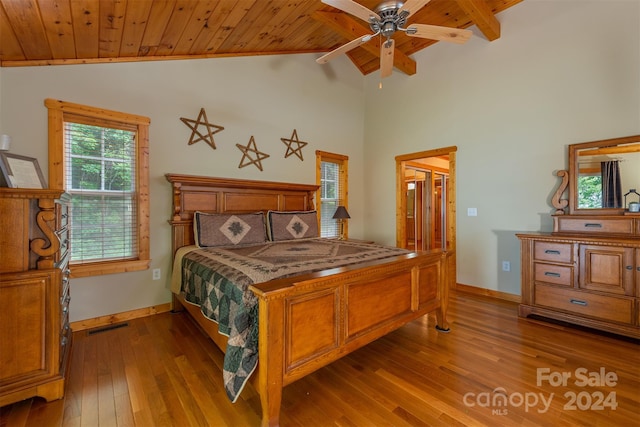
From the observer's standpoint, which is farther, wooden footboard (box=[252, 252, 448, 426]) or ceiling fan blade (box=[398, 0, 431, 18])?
ceiling fan blade (box=[398, 0, 431, 18])

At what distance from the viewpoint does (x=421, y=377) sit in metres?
1.88

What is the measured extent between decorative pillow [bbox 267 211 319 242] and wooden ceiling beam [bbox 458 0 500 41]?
2.99m

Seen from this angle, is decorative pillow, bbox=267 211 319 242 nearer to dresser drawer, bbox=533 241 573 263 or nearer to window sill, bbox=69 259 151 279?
window sill, bbox=69 259 151 279

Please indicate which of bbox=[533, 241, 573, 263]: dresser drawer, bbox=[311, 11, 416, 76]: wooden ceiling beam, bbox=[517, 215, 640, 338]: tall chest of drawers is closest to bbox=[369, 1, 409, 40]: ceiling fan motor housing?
bbox=[311, 11, 416, 76]: wooden ceiling beam

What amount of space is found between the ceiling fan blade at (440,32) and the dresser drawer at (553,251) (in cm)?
212

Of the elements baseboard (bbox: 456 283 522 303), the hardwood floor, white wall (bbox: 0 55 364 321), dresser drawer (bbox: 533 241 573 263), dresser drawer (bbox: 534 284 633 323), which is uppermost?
white wall (bbox: 0 55 364 321)

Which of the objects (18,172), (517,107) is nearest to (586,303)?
(517,107)

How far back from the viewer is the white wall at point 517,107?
9.27 ft

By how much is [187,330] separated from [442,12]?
4800 mm

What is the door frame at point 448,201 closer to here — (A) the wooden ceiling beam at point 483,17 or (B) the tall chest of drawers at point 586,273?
(B) the tall chest of drawers at point 586,273

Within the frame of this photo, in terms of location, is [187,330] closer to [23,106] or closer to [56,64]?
[23,106]

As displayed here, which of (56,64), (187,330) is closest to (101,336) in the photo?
(187,330)

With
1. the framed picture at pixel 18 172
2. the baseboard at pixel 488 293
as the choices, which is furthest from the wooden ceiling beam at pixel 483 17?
the framed picture at pixel 18 172

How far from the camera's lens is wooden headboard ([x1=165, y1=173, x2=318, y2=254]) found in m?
3.07
